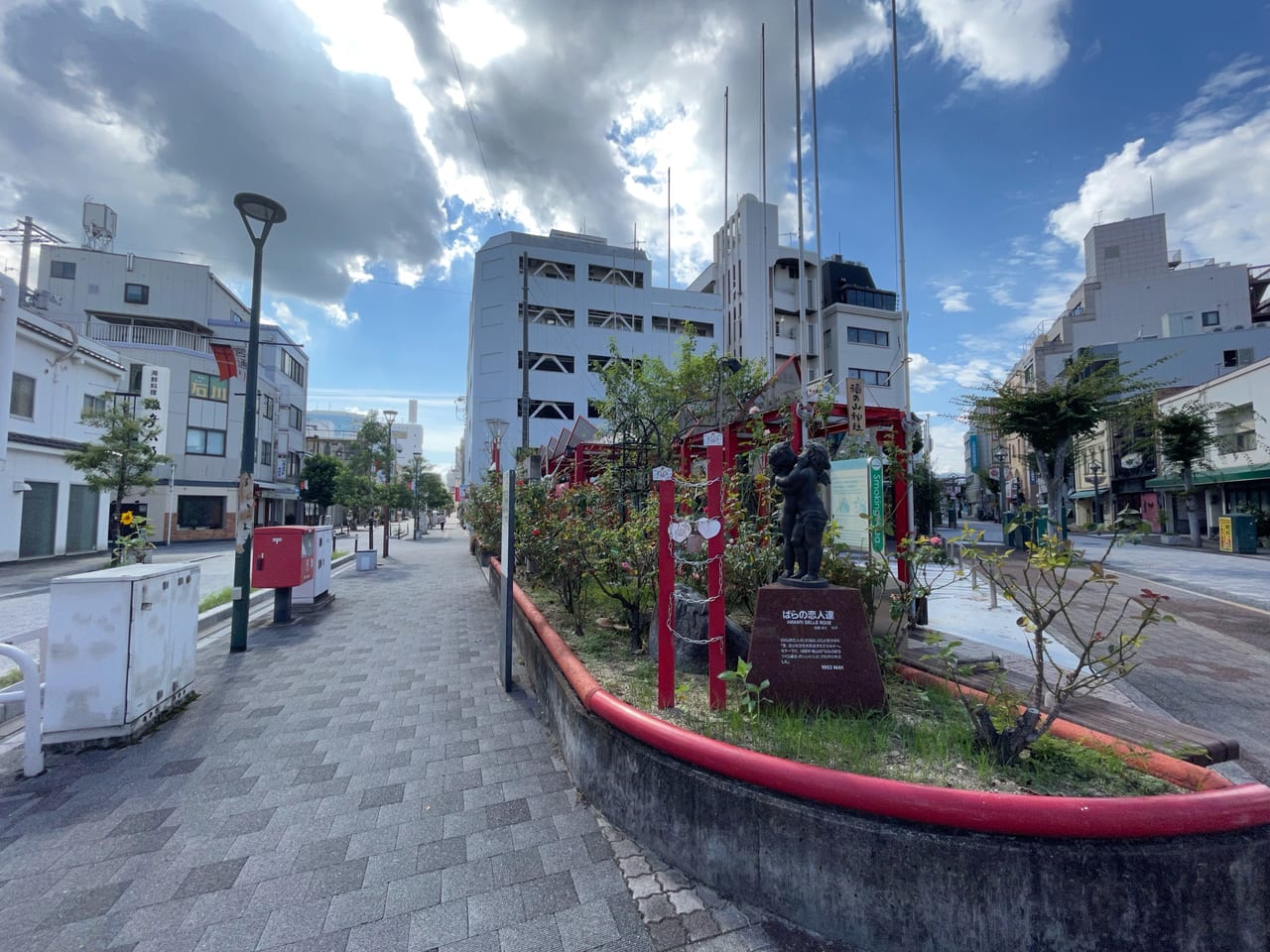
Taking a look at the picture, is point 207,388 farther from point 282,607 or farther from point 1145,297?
point 1145,297

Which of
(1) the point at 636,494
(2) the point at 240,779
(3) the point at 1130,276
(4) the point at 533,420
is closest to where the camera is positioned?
A: (2) the point at 240,779

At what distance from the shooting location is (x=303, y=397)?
41.1m

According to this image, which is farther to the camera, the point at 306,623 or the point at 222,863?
the point at 306,623

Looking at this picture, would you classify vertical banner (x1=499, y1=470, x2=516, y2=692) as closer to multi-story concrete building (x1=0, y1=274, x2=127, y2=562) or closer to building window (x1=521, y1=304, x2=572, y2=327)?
multi-story concrete building (x1=0, y1=274, x2=127, y2=562)

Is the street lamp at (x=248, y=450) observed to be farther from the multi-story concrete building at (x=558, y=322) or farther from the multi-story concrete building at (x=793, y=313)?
the multi-story concrete building at (x=793, y=313)

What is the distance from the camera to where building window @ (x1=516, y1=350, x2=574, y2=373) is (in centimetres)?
3368

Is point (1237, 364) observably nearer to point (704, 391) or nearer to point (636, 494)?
point (704, 391)

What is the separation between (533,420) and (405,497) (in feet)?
30.5

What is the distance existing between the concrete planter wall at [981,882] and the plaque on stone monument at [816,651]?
1.03m

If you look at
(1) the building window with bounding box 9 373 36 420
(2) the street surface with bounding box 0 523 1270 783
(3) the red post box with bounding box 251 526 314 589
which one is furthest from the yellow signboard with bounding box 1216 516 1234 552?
(1) the building window with bounding box 9 373 36 420

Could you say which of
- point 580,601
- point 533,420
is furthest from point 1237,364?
point 580,601

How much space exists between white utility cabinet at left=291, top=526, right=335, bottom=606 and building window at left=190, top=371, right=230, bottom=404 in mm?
24415

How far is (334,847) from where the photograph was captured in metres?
2.85

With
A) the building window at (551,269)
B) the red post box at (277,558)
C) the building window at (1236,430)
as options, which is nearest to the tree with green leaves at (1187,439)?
the building window at (1236,430)
